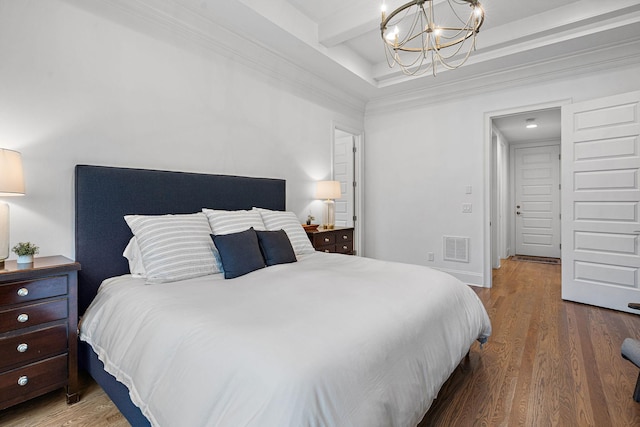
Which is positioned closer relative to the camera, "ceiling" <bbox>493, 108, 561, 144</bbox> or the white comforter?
Result: the white comforter

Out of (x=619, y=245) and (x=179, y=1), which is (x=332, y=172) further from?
(x=619, y=245)

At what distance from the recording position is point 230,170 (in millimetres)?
3166

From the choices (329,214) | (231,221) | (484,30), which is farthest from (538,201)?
(231,221)

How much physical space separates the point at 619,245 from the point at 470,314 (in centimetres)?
252

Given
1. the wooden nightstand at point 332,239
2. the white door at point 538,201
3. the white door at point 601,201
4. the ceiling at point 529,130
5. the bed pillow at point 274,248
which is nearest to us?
the bed pillow at point 274,248

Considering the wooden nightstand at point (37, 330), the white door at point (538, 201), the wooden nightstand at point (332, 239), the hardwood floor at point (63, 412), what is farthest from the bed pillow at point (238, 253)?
the white door at point (538, 201)

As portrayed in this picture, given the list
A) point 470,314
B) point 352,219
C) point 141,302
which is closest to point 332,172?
point 352,219

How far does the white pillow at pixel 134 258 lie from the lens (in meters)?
2.09

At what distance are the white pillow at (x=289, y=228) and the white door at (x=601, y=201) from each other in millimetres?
2975

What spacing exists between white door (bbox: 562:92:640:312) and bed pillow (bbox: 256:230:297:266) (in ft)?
10.5

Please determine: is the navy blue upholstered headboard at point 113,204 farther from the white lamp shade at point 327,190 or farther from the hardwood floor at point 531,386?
the white lamp shade at point 327,190

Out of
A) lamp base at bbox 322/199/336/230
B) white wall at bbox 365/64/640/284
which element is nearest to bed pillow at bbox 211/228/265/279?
lamp base at bbox 322/199/336/230

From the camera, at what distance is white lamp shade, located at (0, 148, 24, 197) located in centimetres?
165

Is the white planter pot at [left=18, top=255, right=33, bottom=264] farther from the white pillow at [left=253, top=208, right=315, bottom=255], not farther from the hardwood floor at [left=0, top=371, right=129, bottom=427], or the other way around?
the white pillow at [left=253, top=208, right=315, bottom=255]
